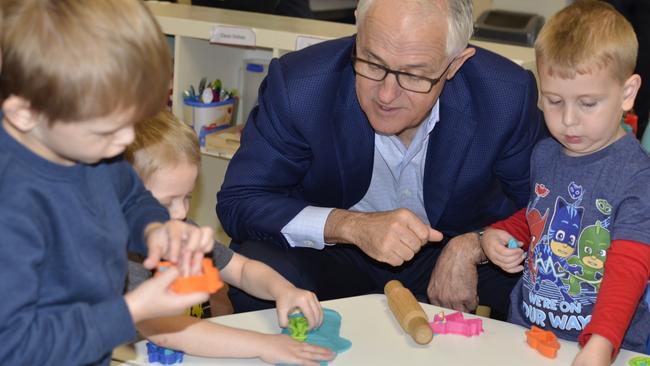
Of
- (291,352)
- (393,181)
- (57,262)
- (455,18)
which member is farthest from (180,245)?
(393,181)

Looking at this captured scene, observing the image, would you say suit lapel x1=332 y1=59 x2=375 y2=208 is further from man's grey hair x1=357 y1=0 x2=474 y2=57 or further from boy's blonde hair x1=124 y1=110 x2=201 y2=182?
boy's blonde hair x1=124 y1=110 x2=201 y2=182

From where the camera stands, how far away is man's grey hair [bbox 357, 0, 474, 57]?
6.08 feet

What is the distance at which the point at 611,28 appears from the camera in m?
1.61

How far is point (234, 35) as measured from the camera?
274 centimetres

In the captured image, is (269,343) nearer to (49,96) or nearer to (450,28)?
(49,96)

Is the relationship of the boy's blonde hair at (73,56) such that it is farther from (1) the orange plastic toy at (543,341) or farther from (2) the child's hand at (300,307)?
(1) the orange plastic toy at (543,341)

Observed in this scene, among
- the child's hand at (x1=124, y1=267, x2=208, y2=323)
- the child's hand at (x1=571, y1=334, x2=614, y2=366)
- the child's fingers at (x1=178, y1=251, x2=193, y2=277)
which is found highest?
the child's fingers at (x1=178, y1=251, x2=193, y2=277)

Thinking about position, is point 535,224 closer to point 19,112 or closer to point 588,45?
point 588,45

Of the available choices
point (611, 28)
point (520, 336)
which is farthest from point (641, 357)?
point (611, 28)

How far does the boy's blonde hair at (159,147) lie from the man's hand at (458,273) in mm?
654

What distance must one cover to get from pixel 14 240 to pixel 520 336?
91 centimetres

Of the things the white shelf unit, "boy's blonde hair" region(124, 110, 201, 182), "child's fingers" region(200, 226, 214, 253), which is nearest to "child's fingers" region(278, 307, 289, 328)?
"boy's blonde hair" region(124, 110, 201, 182)

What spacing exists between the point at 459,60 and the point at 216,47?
4.17ft

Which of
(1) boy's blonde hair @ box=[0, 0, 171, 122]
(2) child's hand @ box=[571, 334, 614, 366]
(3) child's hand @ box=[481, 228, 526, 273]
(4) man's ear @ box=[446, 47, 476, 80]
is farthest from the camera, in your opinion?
(4) man's ear @ box=[446, 47, 476, 80]
